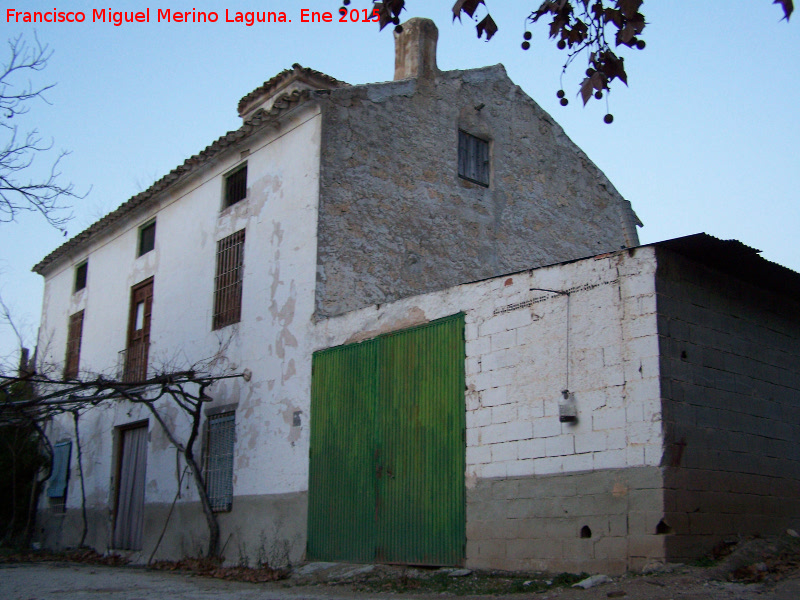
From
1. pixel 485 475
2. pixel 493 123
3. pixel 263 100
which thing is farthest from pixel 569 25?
pixel 263 100

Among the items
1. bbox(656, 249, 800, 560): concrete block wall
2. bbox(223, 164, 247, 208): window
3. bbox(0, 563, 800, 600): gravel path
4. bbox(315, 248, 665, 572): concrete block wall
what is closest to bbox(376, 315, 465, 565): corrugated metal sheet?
bbox(315, 248, 665, 572): concrete block wall

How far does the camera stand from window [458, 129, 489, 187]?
44.9 feet

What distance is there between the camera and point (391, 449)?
963cm

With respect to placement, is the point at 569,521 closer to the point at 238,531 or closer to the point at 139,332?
Result: the point at 238,531

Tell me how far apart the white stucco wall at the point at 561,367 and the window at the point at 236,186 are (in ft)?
18.0

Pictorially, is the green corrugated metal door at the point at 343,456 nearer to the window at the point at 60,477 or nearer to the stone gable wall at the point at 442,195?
the stone gable wall at the point at 442,195

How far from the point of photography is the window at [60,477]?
1695 centimetres

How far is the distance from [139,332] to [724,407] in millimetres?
10939

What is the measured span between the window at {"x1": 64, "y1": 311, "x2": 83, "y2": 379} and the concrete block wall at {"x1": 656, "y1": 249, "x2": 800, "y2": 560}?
1348 centimetres

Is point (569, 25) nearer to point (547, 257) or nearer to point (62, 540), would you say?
point (547, 257)

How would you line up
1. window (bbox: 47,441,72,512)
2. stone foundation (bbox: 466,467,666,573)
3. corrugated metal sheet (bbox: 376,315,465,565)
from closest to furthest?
stone foundation (bbox: 466,467,666,573)
corrugated metal sheet (bbox: 376,315,465,565)
window (bbox: 47,441,72,512)

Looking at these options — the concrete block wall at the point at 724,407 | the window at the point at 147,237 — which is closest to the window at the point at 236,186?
the window at the point at 147,237

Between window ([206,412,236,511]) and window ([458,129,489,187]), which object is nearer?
window ([206,412,236,511])

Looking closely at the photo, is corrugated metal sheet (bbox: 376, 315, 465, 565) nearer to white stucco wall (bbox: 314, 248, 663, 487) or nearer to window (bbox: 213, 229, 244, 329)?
white stucco wall (bbox: 314, 248, 663, 487)
